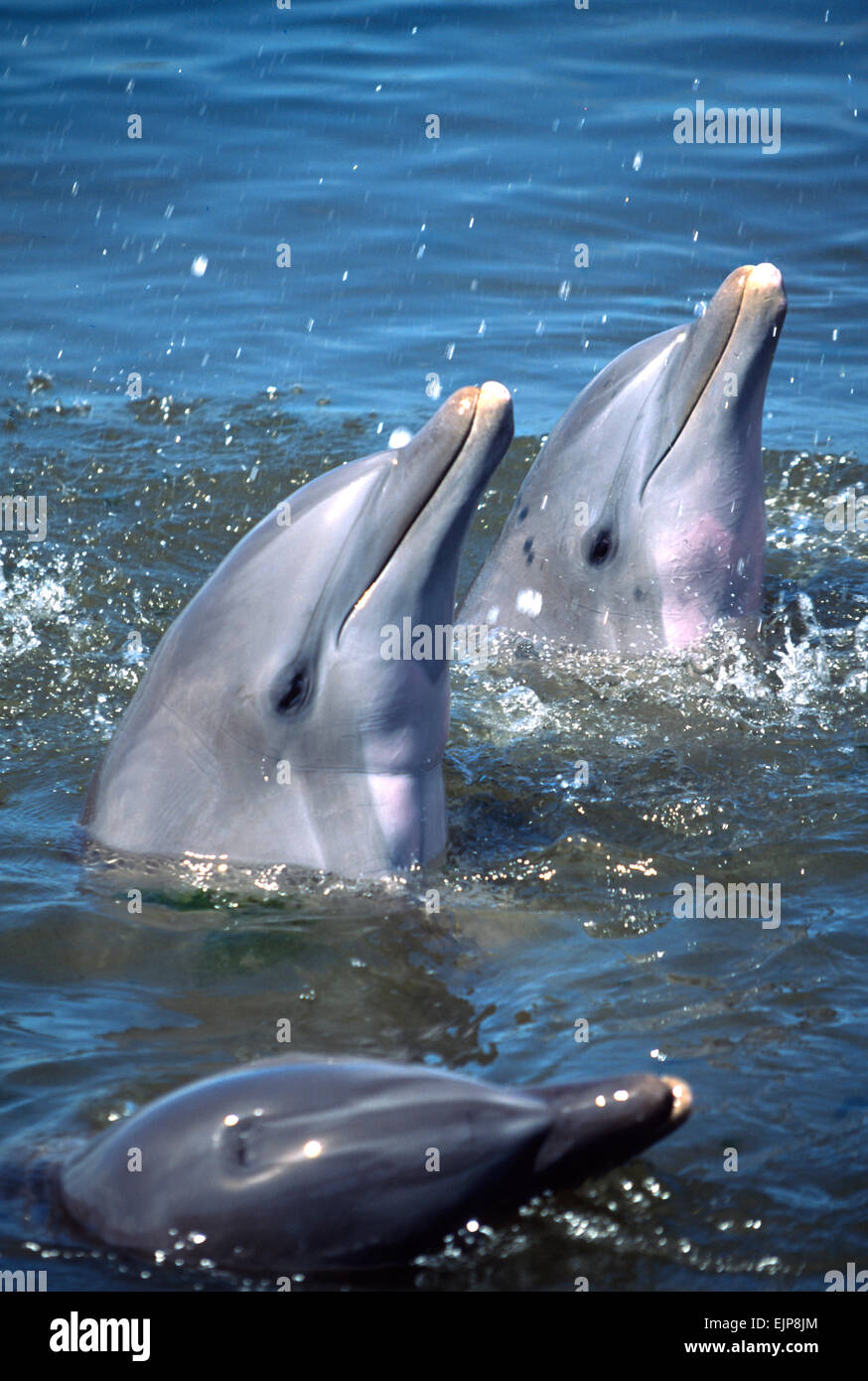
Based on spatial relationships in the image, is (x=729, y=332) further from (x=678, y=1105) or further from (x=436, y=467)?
(x=678, y=1105)

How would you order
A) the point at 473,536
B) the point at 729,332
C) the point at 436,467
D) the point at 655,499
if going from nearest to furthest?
1. the point at 436,467
2. the point at 729,332
3. the point at 655,499
4. the point at 473,536

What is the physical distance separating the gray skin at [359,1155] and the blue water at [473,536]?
0.18m

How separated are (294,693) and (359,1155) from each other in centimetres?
207

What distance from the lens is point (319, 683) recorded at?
5.17 metres

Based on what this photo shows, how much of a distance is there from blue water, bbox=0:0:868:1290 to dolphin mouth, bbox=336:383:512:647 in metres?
1.10

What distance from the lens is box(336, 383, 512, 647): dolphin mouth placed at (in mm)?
4965

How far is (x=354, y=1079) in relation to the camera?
11.6ft

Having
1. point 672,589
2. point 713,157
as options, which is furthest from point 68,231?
point 672,589

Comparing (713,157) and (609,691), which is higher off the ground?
(713,157)

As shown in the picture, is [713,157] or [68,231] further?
[713,157]

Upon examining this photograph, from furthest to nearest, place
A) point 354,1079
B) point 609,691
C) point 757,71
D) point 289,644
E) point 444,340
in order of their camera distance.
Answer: point 757,71, point 444,340, point 609,691, point 289,644, point 354,1079

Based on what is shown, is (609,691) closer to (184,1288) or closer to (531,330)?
(184,1288)

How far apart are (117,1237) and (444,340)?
10226 millimetres

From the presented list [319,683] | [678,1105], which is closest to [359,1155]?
[678,1105]
